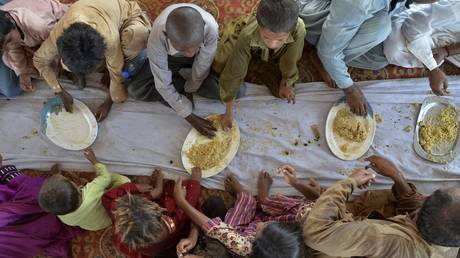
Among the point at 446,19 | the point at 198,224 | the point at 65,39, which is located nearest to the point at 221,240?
the point at 198,224

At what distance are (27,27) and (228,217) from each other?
1320 millimetres

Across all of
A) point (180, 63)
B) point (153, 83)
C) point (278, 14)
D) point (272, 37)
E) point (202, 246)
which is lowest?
point (202, 246)

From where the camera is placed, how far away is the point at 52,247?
7.66 ft

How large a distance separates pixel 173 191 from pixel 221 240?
43 centimetres

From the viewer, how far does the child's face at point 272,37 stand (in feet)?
5.47

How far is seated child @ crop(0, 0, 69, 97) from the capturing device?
6.37 feet

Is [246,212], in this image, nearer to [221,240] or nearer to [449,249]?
[221,240]

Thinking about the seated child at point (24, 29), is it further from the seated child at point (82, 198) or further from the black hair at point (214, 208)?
the black hair at point (214, 208)

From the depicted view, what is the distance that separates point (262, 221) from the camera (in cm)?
212

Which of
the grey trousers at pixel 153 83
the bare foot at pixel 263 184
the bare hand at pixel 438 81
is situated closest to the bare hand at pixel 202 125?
the grey trousers at pixel 153 83

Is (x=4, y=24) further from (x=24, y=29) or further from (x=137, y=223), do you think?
(x=137, y=223)

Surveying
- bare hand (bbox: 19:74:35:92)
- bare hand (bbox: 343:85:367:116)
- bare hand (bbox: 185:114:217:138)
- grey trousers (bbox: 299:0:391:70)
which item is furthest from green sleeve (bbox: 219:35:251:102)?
bare hand (bbox: 19:74:35:92)

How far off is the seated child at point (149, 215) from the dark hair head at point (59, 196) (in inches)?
7.4

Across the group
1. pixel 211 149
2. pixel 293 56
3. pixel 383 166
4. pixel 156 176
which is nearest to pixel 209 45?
pixel 293 56
